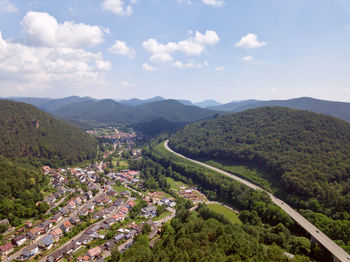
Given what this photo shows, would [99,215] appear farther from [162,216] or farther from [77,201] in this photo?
[162,216]

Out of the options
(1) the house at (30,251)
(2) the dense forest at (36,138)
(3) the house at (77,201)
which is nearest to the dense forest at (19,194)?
(3) the house at (77,201)

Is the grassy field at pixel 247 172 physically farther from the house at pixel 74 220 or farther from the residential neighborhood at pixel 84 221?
the house at pixel 74 220

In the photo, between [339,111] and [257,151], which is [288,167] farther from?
[339,111]

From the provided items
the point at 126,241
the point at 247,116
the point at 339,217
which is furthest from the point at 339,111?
the point at 126,241

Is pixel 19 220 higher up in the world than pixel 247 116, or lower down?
lower down

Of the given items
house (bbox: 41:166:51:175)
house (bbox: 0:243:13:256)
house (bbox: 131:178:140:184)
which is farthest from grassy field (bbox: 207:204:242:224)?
house (bbox: 41:166:51:175)

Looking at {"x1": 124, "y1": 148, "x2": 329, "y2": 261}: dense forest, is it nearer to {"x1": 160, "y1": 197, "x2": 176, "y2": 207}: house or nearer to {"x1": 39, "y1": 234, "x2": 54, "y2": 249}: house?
{"x1": 160, "y1": 197, "x2": 176, "y2": 207}: house

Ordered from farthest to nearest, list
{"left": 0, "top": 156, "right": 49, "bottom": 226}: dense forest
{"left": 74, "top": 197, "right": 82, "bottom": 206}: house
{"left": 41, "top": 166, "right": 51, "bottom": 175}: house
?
{"left": 41, "top": 166, "right": 51, "bottom": 175}: house → {"left": 74, "top": 197, "right": 82, "bottom": 206}: house → {"left": 0, "top": 156, "right": 49, "bottom": 226}: dense forest

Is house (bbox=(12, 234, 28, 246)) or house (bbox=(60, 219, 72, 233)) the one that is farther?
house (bbox=(60, 219, 72, 233))
